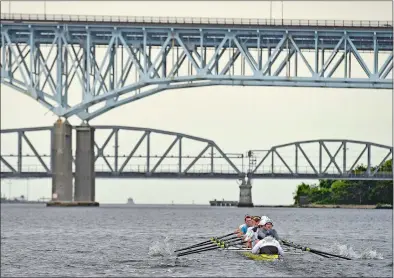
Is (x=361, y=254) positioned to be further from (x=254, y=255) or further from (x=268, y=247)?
(x=268, y=247)

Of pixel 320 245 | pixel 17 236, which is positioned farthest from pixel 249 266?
pixel 17 236

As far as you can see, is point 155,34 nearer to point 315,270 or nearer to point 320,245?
point 320,245

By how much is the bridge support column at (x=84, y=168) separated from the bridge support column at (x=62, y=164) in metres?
1.67

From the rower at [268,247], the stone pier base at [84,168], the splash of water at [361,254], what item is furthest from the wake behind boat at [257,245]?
the stone pier base at [84,168]

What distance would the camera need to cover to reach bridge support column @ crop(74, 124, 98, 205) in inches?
6294

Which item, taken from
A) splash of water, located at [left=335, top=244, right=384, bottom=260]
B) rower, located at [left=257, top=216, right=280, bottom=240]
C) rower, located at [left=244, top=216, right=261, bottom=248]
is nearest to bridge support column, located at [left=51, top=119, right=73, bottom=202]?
splash of water, located at [left=335, top=244, right=384, bottom=260]

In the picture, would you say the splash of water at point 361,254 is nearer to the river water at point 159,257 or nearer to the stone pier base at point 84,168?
the river water at point 159,257

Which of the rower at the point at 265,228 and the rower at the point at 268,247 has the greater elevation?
the rower at the point at 265,228

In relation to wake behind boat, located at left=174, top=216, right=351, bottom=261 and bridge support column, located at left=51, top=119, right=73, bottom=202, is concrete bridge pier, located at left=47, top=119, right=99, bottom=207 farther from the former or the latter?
wake behind boat, located at left=174, top=216, right=351, bottom=261

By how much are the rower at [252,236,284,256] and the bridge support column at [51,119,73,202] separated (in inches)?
3734

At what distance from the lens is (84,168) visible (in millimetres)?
161875

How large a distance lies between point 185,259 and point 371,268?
30.7ft

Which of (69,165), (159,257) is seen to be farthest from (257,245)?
(69,165)

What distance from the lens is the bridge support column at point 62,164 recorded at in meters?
157
